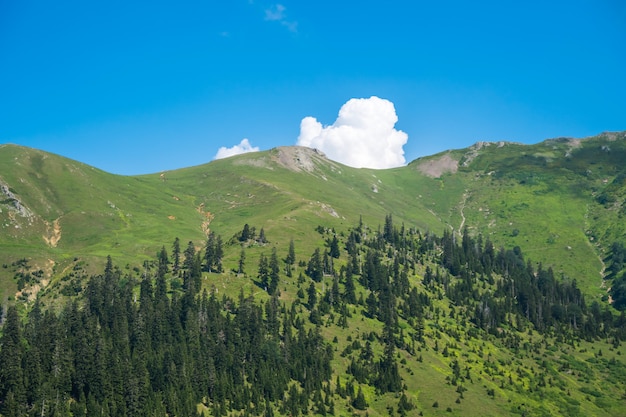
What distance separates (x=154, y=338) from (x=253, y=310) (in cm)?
3279

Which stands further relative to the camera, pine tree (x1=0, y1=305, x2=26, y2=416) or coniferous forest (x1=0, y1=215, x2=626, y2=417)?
coniferous forest (x1=0, y1=215, x2=626, y2=417)

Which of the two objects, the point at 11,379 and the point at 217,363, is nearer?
the point at 11,379

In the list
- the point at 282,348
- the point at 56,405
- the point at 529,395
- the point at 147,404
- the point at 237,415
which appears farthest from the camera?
the point at 529,395

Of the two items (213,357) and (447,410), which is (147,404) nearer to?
(213,357)

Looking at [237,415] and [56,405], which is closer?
[56,405]

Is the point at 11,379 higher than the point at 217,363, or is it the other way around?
the point at 11,379

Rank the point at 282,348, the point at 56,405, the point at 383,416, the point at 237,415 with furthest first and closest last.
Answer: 1. the point at 282,348
2. the point at 383,416
3. the point at 237,415
4. the point at 56,405

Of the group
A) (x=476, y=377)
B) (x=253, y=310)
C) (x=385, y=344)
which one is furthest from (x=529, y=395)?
(x=253, y=310)

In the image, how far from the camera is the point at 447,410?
510 ft

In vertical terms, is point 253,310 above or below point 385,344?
above

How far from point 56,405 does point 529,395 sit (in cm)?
14615

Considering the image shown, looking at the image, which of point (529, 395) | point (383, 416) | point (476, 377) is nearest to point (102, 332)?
point (383, 416)

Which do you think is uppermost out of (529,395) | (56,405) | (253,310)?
(253,310)

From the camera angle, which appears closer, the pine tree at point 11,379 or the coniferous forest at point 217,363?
the pine tree at point 11,379
